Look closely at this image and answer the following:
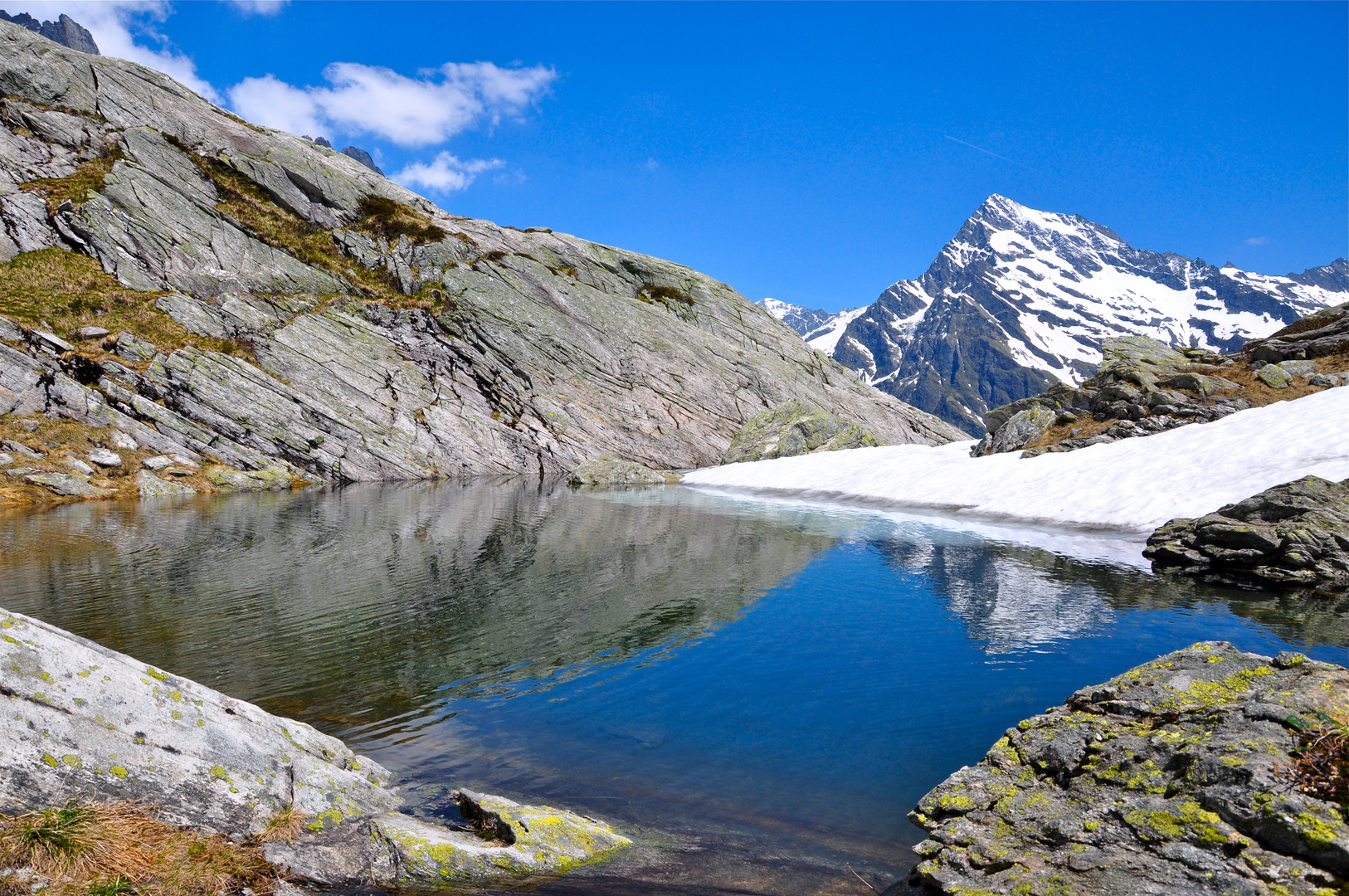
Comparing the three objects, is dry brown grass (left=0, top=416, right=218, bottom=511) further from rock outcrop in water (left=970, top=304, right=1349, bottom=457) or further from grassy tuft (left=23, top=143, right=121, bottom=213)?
rock outcrop in water (left=970, top=304, right=1349, bottom=457)

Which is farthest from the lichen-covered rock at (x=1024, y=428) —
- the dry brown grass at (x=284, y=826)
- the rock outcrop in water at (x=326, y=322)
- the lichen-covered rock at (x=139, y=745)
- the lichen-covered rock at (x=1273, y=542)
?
the dry brown grass at (x=284, y=826)

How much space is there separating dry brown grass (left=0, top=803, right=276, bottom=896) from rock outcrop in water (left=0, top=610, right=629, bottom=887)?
24 cm

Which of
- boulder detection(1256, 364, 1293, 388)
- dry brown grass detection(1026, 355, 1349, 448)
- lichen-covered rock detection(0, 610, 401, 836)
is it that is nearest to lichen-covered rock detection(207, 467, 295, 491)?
lichen-covered rock detection(0, 610, 401, 836)

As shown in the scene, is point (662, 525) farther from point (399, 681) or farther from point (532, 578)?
point (399, 681)

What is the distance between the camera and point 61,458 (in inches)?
1987

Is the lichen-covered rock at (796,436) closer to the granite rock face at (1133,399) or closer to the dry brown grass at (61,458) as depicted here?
the granite rock face at (1133,399)

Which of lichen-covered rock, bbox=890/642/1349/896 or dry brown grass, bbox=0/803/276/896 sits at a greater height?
lichen-covered rock, bbox=890/642/1349/896

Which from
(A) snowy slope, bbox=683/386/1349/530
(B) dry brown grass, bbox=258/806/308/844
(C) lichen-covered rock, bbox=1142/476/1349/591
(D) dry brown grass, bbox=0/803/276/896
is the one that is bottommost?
(B) dry brown grass, bbox=258/806/308/844

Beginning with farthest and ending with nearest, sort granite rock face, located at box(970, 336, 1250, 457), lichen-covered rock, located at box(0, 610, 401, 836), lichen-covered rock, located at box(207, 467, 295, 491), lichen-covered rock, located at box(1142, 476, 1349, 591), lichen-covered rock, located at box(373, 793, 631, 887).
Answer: lichen-covered rock, located at box(207, 467, 295, 491) → granite rock face, located at box(970, 336, 1250, 457) → lichen-covered rock, located at box(1142, 476, 1349, 591) → lichen-covered rock, located at box(373, 793, 631, 887) → lichen-covered rock, located at box(0, 610, 401, 836)

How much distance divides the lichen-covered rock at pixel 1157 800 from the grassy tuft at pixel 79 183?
108364 millimetres

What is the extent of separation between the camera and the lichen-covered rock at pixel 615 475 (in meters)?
75.9

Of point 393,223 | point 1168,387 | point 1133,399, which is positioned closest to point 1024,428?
point 1133,399

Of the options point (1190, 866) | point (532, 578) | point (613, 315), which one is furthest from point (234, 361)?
point (1190, 866)

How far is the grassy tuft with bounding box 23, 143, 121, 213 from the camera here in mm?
79938
